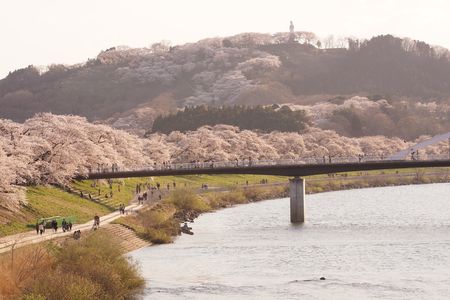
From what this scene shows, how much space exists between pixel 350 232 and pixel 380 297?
130 ft

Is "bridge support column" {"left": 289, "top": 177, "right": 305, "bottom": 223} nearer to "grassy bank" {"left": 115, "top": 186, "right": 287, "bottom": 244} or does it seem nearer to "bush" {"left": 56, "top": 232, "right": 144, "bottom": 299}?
"grassy bank" {"left": 115, "top": 186, "right": 287, "bottom": 244}

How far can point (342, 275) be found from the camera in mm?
66000

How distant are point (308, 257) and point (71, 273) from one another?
1217 inches

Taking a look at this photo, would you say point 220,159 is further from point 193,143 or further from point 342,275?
point 342,275

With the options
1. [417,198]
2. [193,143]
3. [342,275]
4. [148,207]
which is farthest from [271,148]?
[342,275]

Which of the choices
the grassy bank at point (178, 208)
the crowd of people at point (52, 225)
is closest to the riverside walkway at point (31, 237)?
the crowd of people at point (52, 225)

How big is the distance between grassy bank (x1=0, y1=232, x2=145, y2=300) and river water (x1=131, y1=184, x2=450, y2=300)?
3047 mm

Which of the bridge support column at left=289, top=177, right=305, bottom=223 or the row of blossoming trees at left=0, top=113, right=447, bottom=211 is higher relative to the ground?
the row of blossoming trees at left=0, top=113, right=447, bottom=211

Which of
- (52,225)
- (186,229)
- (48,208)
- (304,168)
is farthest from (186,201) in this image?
(52,225)

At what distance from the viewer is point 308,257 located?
76.6 metres

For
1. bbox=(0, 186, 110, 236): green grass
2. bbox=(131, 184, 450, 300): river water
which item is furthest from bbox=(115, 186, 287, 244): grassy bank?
bbox=(0, 186, 110, 236): green grass

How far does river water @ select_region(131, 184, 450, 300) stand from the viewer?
60.0 metres

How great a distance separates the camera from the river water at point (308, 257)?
5997cm

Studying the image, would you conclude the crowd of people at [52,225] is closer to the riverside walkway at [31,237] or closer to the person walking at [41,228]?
the person walking at [41,228]
